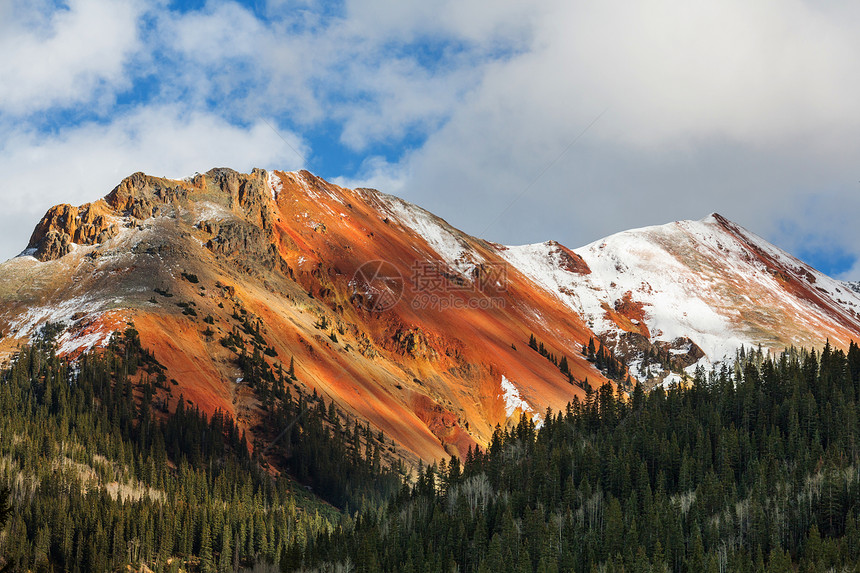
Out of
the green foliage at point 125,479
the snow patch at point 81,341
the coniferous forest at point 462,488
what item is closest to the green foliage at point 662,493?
the coniferous forest at point 462,488

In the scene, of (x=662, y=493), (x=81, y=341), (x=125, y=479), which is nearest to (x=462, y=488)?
(x=662, y=493)

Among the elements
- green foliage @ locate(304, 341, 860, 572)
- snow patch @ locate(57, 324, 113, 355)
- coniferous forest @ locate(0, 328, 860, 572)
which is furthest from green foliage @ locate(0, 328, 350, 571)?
green foliage @ locate(304, 341, 860, 572)

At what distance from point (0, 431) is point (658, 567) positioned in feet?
338

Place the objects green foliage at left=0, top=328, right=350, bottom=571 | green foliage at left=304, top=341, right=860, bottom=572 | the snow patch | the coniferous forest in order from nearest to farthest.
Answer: green foliage at left=304, top=341, right=860, bottom=572 < the coniferous forest < green foliage at left=0, top=328, right=350, bottom=571 < the snow patch

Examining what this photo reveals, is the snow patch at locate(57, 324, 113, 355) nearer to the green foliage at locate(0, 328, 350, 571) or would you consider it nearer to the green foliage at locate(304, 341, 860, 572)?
the green foliage at locate(0, 328, 350, 571)

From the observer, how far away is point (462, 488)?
Result: 139m

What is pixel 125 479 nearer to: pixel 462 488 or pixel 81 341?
pixel 81 341

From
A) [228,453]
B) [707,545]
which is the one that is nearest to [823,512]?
[707,545]

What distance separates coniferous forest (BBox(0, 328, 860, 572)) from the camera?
10862 centimetres

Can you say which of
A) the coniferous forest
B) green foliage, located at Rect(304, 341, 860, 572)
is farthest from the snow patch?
green foliage, located at Rect(304, 341, 860, 572)

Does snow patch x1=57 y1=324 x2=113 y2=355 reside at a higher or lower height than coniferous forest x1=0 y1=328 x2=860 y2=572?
higher

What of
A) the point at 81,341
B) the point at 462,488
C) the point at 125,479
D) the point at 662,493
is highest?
the point at 81,341

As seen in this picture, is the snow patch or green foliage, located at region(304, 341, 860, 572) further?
the snow patch

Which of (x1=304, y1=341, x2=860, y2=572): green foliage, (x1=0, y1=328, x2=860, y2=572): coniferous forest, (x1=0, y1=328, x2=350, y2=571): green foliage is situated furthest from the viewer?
(x1=0, y1=328, x2=350, y2=571): green foliage
